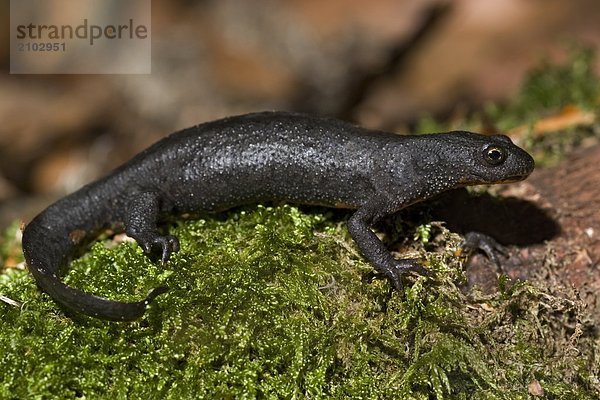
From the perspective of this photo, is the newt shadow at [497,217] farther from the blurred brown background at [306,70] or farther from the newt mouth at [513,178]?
the blurred brown background at [306,70]

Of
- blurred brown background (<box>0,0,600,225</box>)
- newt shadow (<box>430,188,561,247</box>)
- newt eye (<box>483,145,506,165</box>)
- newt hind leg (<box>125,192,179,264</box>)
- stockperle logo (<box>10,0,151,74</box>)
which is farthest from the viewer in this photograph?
stockperle logo (<box>10,0,151,74</box>)

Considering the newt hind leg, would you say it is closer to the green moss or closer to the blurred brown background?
the green moss

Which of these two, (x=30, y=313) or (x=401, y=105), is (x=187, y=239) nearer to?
(x=30, y=313)

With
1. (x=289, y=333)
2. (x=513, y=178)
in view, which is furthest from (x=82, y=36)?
(x=289, y=333)

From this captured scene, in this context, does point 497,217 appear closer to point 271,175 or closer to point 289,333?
point 271,175

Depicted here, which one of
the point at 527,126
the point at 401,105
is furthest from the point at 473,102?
the point at 527,126

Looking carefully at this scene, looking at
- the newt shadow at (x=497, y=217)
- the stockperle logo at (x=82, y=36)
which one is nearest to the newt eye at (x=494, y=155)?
the newt shadow at (x=497, y=217)

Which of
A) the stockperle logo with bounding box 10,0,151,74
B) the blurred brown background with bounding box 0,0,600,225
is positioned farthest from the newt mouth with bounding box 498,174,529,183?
the stockperle logo with bounding box 10,0,151,74
